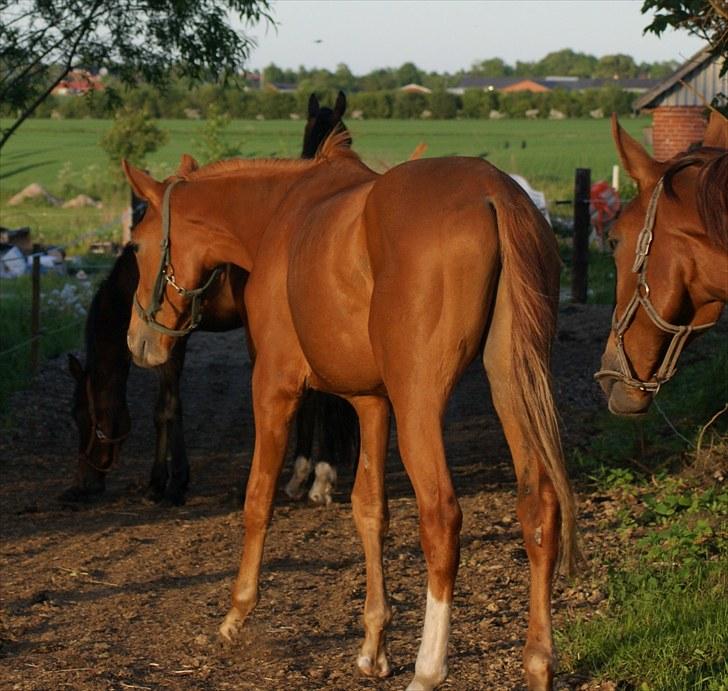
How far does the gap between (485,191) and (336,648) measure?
2.06 meters

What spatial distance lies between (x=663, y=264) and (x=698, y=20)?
311 cm

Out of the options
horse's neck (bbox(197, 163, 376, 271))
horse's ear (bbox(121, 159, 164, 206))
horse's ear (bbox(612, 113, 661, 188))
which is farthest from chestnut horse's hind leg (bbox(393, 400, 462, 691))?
horse's ear (bbox(121, 159, 164, 206))

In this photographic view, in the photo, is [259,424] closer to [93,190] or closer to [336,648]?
[336,648]

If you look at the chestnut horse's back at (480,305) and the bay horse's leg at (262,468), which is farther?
the bay horse's leg at (262,468)

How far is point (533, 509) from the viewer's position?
4355 mm

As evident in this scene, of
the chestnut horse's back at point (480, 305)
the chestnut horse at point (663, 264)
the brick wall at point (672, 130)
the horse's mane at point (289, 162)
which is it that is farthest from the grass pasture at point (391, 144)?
the chestnut horse's back at point (480, 305)

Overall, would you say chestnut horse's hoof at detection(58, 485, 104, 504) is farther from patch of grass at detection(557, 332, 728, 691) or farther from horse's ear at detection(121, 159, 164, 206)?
patch of grass at detection(557, 332, 728, 691)

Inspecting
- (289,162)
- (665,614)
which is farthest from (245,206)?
(665,614)

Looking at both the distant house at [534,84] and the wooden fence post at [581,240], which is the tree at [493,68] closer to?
the distant house at [534,84]

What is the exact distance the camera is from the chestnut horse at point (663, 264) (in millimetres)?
4191

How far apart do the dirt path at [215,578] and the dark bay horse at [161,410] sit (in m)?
0.18

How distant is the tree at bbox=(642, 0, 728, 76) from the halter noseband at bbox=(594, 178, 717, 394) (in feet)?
7.36

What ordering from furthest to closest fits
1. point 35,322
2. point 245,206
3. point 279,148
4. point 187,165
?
point 279,148
point 35,322
point 187,165
point 245,206

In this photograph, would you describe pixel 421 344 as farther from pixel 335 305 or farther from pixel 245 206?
pixel 245 206
